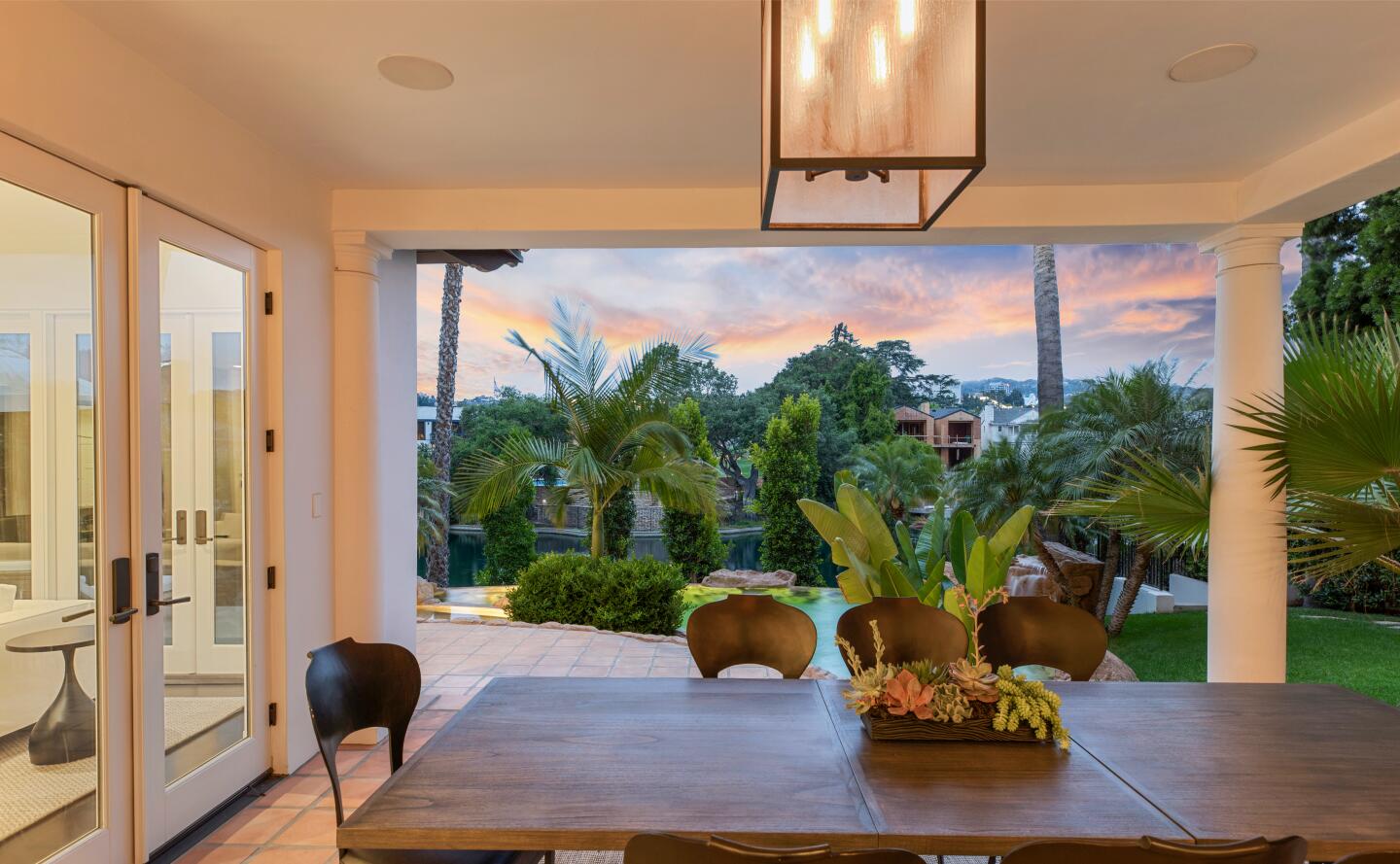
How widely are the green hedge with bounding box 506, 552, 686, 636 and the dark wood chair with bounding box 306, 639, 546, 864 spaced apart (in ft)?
15.3

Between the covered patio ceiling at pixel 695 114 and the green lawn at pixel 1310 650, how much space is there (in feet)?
17.0

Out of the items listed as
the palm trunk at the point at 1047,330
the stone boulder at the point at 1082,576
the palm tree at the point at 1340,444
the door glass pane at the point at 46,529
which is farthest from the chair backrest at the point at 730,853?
the palm trunk at the point at 1047,330

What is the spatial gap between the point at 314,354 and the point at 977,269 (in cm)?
1533

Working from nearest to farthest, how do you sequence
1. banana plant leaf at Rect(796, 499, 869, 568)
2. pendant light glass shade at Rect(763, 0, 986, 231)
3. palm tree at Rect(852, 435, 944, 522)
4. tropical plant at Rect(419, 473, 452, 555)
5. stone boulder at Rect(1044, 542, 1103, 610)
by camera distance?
pendant light glass shade at Rect(763, 0, 986, 231)
banana plant leaf at Rect(796, 499, 869, 568)
stone boulder at Rect(1044, 542, 1103, 610)
tropical plant at Rect(419, 473, 452, 555)
palm tree at Rect(852, 435, 944, 522)

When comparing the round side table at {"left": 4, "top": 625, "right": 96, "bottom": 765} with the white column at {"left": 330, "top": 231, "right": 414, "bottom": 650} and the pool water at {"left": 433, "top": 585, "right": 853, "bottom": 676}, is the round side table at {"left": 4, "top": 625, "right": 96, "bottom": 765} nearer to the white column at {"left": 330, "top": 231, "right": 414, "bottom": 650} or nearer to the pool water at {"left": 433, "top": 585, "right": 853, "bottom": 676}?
the white column at {"left": 330, "top": 231, "right": 414, "bottom": 650}

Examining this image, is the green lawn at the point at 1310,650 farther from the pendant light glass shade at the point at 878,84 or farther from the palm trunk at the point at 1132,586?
the pendant light glass shade at the point at 878,84

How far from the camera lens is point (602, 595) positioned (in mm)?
7094

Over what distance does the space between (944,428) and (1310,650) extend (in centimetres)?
882

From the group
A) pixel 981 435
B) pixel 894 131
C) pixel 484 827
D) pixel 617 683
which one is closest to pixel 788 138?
pixel 894 131

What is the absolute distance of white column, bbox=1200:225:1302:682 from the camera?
12.8ft

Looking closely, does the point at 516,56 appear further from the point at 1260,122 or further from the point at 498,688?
the point at 1260,122

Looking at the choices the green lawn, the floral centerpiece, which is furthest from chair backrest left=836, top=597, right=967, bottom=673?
the green lawn

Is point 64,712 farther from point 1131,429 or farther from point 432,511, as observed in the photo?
point 432,511

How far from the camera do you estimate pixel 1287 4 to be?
7.68 feet
